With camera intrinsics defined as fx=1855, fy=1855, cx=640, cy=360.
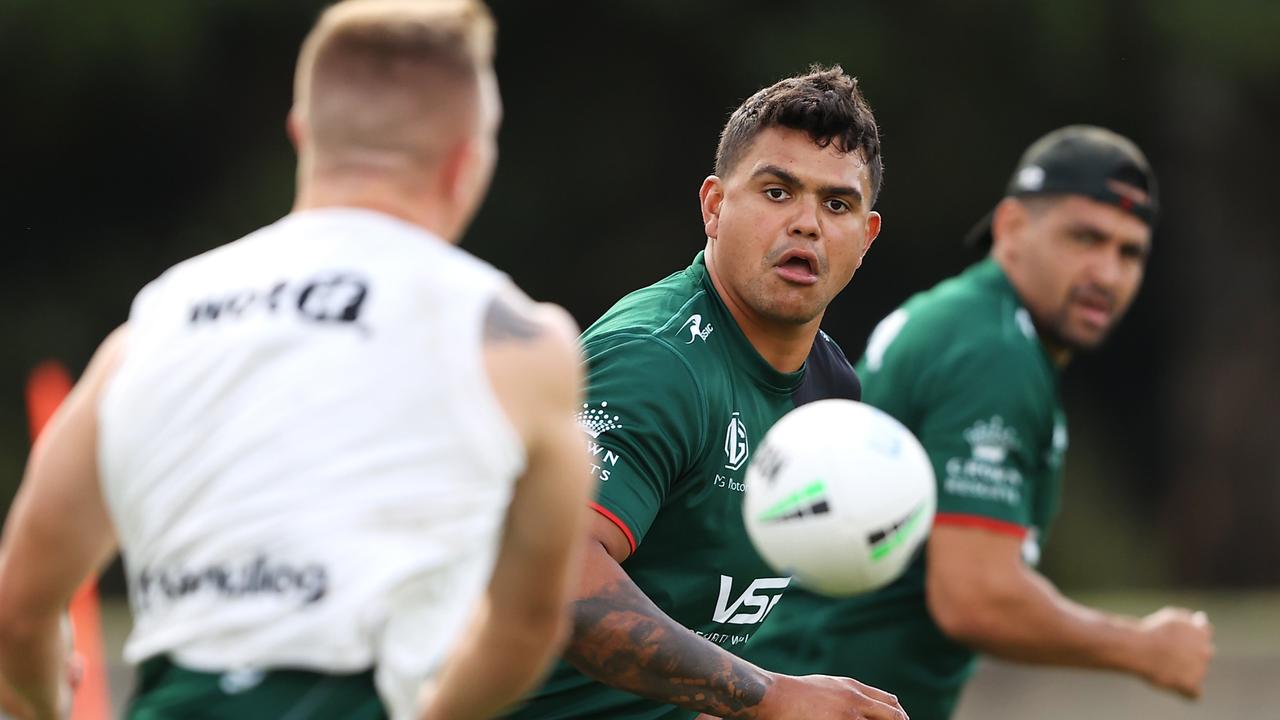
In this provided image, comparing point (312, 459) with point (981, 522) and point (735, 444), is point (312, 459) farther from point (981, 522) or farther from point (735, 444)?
point (981, 522)

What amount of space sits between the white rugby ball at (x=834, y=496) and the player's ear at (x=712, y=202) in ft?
3.32

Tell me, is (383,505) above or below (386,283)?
below

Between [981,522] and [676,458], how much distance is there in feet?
6.61

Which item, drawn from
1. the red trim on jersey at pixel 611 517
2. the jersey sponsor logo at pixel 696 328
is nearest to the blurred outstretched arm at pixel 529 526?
the red trim on jersey at pixel 611 517

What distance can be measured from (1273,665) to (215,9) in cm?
→ 1083

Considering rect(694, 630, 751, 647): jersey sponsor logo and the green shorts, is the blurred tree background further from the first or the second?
the green shorts

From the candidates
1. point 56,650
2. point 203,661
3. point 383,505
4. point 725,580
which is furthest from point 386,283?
point 725,580

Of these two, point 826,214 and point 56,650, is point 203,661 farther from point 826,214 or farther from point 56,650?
point 826,214

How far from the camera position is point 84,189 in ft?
56.0

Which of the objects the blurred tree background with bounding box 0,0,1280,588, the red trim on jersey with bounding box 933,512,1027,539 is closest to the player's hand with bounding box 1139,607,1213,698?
the red trim on jersey with bounding box 933,512,1027,539

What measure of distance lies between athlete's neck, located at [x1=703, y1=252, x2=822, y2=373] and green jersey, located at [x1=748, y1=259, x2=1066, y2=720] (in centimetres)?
135

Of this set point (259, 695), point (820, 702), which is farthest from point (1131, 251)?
point (259, 695)

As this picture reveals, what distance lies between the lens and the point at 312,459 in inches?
110

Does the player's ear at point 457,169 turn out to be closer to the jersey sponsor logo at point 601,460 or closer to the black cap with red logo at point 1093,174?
the jersey sponsor logo at point 601,460
